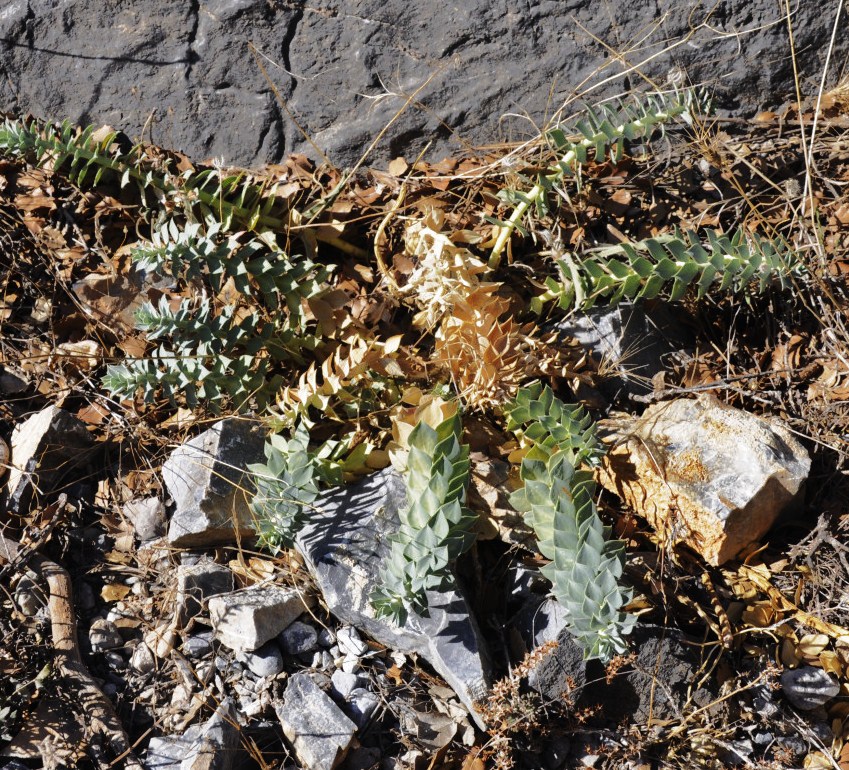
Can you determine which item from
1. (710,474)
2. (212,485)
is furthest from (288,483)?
(710,474)

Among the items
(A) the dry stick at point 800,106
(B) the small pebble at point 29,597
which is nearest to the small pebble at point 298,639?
(B) the small pebble at point 29,597

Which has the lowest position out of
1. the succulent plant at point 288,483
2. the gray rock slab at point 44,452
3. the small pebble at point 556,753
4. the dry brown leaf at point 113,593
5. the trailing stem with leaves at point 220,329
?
the small pebble at point 556,753

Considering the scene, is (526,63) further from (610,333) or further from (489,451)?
(489,451)

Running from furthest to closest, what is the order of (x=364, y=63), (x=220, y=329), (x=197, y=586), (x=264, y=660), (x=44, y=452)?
(x=364, y=63) → (x=44, y=452) → (x=220, y=329) → (x=197, y=586) → (x=264, y=660)

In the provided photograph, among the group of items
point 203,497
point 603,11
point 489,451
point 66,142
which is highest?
point 66,142

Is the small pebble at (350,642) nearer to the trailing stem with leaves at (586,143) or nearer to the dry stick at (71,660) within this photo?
the dry stick at (71,660)

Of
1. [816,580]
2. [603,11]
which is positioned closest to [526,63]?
[603,11]

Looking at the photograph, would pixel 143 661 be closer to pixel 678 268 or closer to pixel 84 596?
pixel 84 596
